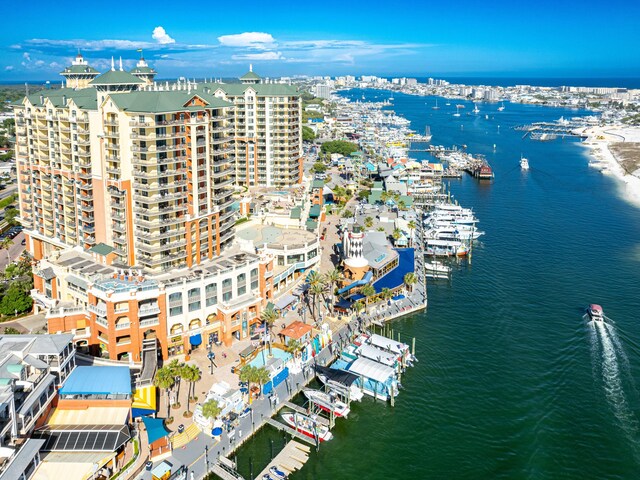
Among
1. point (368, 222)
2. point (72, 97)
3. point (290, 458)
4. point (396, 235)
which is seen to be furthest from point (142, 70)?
point (290, 458)

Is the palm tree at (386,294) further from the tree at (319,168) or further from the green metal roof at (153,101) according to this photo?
the tree at (319,168)

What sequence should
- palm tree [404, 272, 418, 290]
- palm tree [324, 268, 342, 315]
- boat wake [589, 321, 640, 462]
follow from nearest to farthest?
boat wake [589, 321, 640, 462], palm tree [324, 268, 342, 315], palm tree [404, 272, 418, 290]

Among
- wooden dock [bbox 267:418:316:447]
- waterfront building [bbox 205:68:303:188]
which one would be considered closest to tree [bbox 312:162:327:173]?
waterfront building [bbox 205:68:303:188]

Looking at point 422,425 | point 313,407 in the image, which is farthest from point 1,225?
point 422,425

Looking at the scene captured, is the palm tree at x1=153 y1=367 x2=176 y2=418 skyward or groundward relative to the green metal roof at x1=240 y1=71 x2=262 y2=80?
groundward

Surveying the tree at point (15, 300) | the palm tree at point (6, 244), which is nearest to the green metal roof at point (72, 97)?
the tree at point (15, 300)

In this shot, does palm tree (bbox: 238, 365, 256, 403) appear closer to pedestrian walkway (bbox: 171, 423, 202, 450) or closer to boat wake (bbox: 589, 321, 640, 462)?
pedestrian walkway (bbox: 171, 423, 202, 450)

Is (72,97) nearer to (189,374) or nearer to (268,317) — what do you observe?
(268,317)
